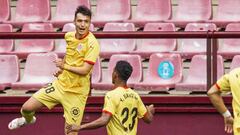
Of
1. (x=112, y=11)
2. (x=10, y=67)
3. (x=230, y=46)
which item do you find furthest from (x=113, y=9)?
(x=10, y=67)

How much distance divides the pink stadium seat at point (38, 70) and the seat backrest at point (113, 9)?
6.58 ft

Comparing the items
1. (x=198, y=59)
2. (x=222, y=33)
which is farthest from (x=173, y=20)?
(x=222, y=33)

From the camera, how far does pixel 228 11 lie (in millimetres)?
12820

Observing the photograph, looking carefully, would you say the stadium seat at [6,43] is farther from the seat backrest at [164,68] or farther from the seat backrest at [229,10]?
the seat backrest at [229,10]

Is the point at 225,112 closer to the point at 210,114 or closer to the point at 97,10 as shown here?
the point at 210,114

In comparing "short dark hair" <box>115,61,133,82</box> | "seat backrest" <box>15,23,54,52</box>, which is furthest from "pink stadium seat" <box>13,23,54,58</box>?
"short dark hair" <box>115,61,133,82</box>

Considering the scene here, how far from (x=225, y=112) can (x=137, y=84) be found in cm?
317

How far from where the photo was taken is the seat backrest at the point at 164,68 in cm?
1096

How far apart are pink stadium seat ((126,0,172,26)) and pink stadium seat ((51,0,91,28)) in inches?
31.7

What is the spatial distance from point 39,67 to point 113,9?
7.44 feet

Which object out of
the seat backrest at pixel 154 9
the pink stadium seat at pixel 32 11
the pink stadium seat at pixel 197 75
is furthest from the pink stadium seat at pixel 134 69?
the pink stadium seat at pixel 32 11

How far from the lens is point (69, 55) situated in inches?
365

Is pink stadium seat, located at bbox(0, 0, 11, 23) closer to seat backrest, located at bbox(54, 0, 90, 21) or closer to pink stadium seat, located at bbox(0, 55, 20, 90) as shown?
seat backrest, located at bbox(54, 0, 90, 21)

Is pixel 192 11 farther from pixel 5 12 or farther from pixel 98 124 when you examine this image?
pixel 98 124
